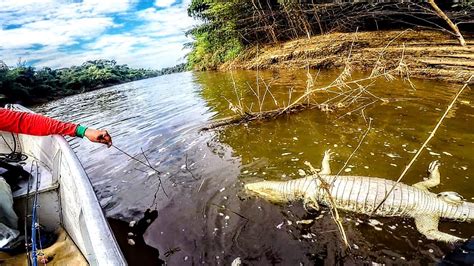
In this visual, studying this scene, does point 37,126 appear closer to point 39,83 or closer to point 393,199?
point 393,199

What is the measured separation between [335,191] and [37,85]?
32.4m

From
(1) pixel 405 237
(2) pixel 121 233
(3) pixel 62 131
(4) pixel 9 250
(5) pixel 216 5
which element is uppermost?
(5) pixel 216 5

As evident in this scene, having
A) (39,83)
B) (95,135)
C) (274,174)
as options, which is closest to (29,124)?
(95,135)

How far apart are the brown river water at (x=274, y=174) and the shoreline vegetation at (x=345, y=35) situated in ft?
6.31

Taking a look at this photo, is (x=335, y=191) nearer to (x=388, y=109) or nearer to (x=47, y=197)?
(x=47, y=197)

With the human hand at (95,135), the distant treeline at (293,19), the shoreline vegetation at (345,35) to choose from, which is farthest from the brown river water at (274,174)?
the distant treeline at (293,19)

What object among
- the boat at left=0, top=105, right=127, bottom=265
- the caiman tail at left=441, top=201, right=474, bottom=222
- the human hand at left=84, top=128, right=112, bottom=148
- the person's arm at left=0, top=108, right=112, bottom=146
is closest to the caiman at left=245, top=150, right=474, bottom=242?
the caiman tail at left=441, top=201, right=474, bottom=222

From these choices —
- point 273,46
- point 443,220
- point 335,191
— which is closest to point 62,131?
point 335,191

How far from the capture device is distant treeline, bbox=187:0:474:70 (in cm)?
1302

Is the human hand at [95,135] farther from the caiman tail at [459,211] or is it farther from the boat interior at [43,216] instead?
the caiman tail at [459,211]

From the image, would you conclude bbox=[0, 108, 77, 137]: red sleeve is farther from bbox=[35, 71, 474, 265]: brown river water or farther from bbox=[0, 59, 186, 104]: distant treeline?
bbox=[0, 59, 186, 104]: distant treeline

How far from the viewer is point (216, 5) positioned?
27.1 meters

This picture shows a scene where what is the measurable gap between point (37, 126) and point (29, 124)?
0.26 ft

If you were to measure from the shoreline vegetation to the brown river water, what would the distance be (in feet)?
6.31
